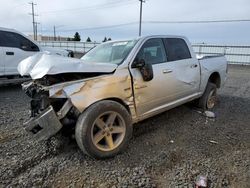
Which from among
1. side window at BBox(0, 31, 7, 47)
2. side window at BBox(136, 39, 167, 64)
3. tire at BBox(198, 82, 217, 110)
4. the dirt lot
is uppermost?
side window at BBox(0, 31, 7, 47)

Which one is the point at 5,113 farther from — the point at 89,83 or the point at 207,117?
the point at 207,117

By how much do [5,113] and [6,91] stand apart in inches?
105

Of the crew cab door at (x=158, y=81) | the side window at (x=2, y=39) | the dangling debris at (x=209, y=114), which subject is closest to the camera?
the crew cab door at (x=158, y=81)

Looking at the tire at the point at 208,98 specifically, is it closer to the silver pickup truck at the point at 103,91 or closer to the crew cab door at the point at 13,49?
the silver pickup truck at the point at 103,91

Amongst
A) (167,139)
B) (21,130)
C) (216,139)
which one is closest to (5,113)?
(21,130)

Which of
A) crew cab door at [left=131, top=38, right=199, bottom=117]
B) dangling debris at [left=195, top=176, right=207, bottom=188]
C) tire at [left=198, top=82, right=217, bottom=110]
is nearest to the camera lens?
dangling debris at [left=195, top=176, right=207, bottom=188]

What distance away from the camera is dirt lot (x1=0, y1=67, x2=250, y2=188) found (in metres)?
2.90

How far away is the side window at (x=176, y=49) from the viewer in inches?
180

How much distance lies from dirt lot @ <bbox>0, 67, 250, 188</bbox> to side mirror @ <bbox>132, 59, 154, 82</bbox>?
105cm

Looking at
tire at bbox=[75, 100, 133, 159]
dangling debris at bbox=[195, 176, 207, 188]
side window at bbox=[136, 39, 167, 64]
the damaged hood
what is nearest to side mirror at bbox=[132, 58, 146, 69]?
side window at bbox=[136, 39, 167, 64]

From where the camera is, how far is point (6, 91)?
7.83 metres

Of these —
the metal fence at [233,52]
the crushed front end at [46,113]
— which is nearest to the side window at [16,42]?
the crushed front end at [46,113]

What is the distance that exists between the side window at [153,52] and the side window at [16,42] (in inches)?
215

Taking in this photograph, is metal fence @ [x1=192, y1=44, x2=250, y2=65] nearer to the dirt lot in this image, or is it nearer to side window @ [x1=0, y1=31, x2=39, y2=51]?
side window @ [x1=0, y1=31, x2=39, y2=51]
